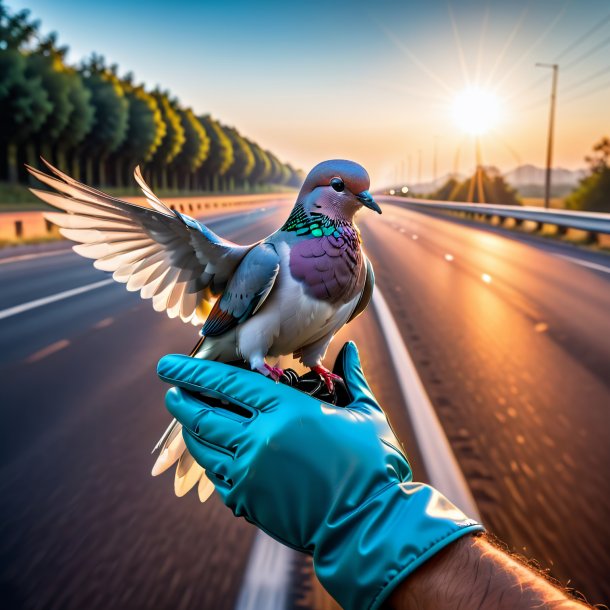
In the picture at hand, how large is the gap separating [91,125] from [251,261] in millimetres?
73923

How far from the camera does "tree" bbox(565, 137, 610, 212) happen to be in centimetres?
4188

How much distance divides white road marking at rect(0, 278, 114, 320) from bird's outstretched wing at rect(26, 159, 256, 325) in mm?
8585

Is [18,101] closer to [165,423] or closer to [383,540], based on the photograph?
[165,423]

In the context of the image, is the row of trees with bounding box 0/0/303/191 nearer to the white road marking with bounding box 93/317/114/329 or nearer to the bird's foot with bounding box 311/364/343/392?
the white road marking with bounding box 93/317/114/329

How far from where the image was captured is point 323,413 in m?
2.13

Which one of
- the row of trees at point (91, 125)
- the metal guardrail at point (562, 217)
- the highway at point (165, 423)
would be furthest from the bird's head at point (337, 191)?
the row of trees at point (91, 125)

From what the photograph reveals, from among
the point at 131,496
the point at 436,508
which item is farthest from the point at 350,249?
the point at 131,496

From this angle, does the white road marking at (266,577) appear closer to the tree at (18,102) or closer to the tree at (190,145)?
the tree at (18,102)

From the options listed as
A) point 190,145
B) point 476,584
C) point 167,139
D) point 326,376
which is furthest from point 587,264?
point 190,145

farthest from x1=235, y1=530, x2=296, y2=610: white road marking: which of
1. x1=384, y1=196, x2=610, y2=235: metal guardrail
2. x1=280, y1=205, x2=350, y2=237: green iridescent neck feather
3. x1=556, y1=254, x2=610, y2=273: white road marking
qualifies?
x1=556, y1=254, x2=610, y2=273: white road marking

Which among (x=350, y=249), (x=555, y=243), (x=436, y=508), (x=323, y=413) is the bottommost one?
(x=555, y=243)

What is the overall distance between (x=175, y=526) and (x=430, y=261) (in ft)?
50.2

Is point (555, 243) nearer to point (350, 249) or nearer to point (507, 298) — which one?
point (507, 298)

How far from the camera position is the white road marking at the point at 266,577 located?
2.80 m
